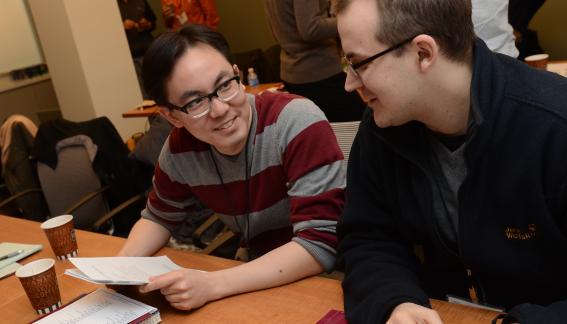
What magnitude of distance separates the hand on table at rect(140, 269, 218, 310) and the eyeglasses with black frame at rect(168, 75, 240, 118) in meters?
0.45

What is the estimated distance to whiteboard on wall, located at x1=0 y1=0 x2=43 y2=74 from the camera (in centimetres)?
506

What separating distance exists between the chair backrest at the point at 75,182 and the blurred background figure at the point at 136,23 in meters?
2.84

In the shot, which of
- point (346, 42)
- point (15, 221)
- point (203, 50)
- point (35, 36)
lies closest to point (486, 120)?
point (346, 42)

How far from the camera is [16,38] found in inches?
203

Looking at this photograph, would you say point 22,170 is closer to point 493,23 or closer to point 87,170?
point 87,170

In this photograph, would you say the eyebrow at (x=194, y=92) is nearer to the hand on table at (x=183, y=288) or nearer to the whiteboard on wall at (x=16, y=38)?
the hand on table at (x=183, y=288)

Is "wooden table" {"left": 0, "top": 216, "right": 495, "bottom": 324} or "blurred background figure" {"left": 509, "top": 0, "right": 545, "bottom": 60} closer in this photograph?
"wooden table" {"left": 0, "top": 216, "right": 495, "bottom": 324}

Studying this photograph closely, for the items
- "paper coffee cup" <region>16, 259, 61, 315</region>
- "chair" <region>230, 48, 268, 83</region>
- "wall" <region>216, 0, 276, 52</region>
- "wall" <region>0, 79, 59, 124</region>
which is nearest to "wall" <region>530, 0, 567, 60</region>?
"chair" <region>230, 48, 268, 83</region>

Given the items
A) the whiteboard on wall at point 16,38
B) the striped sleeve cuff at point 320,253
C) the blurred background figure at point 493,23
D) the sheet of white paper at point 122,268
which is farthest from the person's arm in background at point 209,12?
the striped sleeve cuff at point 320,253

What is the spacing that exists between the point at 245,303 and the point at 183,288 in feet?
0.52

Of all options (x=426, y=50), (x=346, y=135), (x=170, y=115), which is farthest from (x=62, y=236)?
(x=426, y=50)

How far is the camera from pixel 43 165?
10.2ft

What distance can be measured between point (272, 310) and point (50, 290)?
633 millimetres

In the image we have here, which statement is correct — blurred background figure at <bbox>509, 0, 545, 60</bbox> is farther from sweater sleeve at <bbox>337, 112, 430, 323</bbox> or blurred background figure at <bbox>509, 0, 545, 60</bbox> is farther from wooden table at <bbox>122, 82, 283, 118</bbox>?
sweater sleeve at <bbox>337, 112, 430, 323</bbox>
